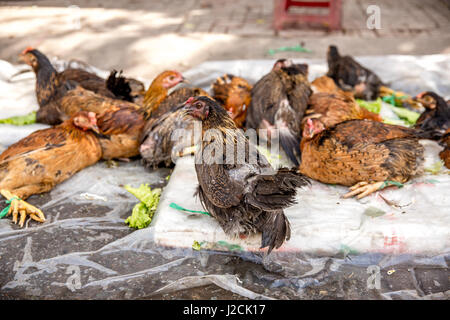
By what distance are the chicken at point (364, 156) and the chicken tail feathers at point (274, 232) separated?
0.73 m

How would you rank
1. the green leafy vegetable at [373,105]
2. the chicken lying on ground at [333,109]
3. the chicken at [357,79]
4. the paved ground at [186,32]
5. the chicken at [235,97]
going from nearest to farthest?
the chicken lying on ground at [333,109]
the chicken at [235,97]
the green leafy vegetable at [373,105]
the chicken at [357,79]
the paved ground at [186,32]

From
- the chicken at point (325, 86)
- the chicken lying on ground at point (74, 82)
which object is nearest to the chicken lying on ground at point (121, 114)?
the chicken lying on ground at point (74, 82)

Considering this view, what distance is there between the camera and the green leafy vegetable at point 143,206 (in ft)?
10.7

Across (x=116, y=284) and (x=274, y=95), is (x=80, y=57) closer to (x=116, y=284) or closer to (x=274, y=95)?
(x=274, y=95)

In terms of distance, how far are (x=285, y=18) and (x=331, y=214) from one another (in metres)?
5.12

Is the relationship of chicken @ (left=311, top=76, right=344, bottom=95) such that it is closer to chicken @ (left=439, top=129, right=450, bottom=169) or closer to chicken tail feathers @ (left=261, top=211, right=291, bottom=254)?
chicken @ (left=439, top=129, right=450, bottom=169)

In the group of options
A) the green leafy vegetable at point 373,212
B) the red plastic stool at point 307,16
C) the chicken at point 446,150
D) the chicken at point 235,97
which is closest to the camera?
the green leafy vegetable at point 373,212

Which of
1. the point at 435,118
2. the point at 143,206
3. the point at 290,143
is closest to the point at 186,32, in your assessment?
the point at 290,143

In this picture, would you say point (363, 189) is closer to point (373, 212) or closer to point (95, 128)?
point (373, 212)

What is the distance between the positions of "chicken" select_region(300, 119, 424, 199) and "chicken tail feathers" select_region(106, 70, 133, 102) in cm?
230

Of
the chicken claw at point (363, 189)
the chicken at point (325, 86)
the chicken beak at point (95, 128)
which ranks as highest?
the chicken at point (325, 86)

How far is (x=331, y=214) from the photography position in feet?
10.2

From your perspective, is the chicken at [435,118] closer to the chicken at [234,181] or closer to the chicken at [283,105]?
the chicken at [283,105]

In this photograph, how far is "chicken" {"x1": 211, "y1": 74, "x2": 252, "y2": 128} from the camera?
4445 mm
